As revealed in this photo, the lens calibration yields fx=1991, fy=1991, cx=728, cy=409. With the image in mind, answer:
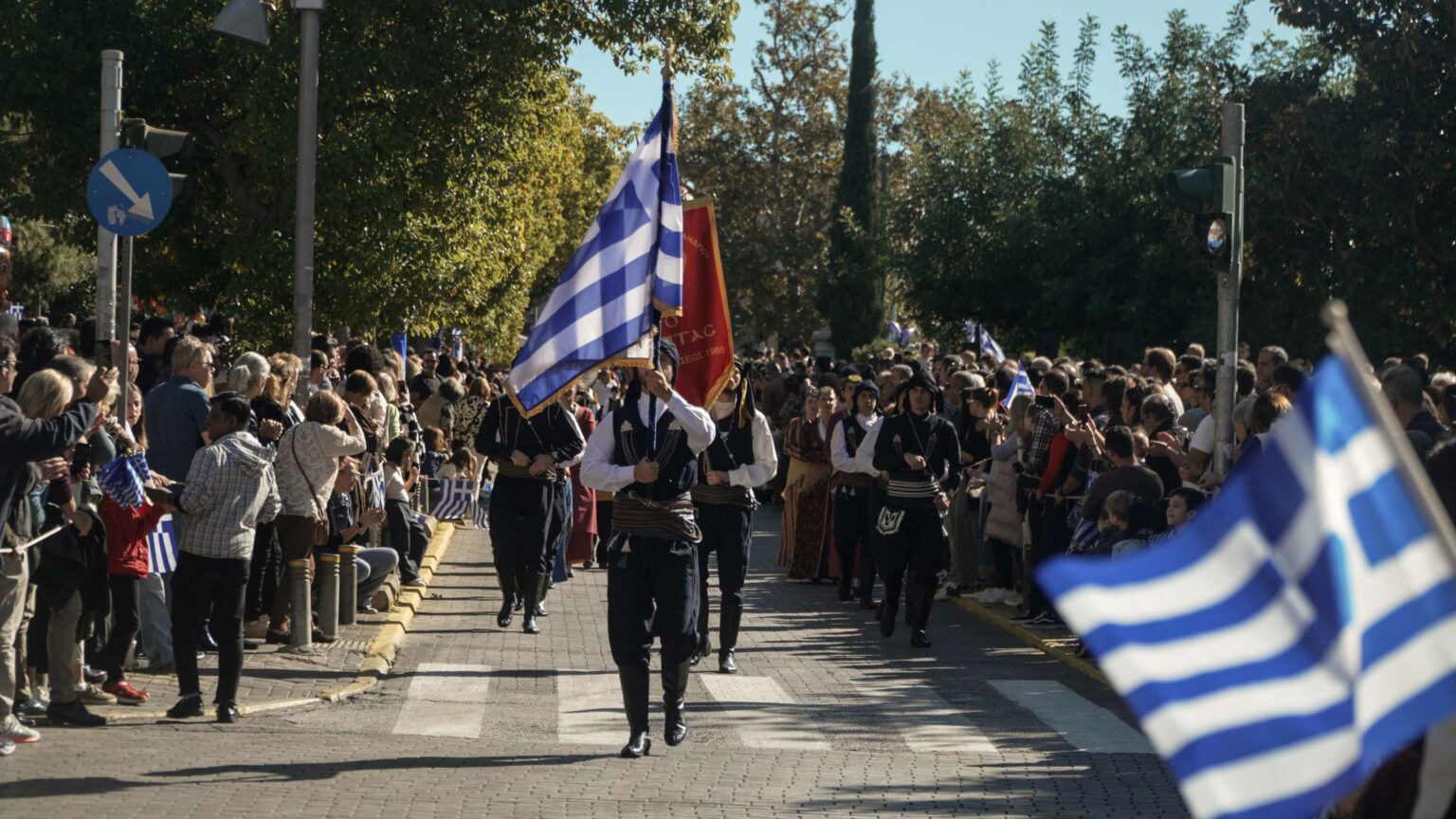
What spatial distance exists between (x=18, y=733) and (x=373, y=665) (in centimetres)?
364

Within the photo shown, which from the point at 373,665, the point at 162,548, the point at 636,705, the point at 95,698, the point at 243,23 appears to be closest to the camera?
the point at 636,705

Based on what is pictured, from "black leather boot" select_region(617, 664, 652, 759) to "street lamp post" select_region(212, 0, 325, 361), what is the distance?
6.40 metres

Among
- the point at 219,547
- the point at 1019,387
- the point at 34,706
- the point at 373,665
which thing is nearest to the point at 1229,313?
the point at 1019,387

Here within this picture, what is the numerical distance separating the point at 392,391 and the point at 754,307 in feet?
156

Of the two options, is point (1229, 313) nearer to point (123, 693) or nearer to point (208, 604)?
point (208, 604)

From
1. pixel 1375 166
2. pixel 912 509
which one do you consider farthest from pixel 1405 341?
pixel 912 509

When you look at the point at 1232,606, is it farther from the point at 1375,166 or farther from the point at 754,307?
the point at 754,307

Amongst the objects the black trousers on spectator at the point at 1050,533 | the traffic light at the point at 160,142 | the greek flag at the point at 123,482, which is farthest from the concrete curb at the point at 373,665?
the black trousers on spectator at the point at 1050,533

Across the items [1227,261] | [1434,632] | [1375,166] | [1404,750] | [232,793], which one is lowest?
[232,793]

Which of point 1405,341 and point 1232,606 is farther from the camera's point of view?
point 1405,341

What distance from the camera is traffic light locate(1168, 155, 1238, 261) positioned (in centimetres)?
1340

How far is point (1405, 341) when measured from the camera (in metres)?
26.6

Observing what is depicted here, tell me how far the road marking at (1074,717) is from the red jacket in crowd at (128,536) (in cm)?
523

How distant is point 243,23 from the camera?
14758 millimetres
